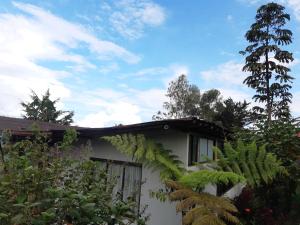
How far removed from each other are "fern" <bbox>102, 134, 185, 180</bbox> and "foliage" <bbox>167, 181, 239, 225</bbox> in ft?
4.00

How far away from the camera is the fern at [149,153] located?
783cm

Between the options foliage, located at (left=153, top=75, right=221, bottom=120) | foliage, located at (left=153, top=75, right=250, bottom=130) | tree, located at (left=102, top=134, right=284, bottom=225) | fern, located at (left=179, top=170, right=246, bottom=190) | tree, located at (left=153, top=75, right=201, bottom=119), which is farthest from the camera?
tree, located at (left=153, top=75, right=201, bottom=119)

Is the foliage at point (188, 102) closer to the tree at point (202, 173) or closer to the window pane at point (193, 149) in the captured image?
the window pane at point (193, 149)

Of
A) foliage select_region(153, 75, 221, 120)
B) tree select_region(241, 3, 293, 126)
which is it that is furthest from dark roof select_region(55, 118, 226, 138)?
foliage select_region(153, 75, 221, 120)

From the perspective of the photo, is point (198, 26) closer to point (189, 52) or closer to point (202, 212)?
point (189, 52)

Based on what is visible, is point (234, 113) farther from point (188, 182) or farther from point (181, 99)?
point (188, 182)

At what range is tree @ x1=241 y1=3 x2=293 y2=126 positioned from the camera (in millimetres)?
25500

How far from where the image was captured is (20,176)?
10.7 feet

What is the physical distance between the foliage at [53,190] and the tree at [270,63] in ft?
75.6

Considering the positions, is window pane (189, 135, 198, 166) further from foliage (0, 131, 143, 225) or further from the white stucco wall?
foliage (0, 131, 143, 225)

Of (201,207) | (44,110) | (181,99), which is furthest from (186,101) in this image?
(201,207)

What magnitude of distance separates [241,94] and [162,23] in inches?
782

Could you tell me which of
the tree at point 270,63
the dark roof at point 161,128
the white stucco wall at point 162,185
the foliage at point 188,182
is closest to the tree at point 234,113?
the tree at point 270,63

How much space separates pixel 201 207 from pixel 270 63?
21421mm
